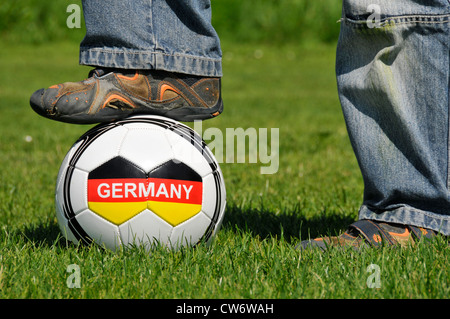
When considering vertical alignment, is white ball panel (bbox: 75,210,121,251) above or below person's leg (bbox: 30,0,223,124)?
below

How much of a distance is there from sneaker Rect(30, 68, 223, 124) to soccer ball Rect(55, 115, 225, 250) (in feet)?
0.31

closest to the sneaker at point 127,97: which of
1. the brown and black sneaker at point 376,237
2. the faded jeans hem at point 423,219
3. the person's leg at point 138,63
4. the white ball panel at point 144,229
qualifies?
the person's leg at point 138,63

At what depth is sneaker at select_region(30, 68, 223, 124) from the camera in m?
2.79

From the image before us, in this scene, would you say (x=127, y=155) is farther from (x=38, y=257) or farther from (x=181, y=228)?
(x=38, y=257)

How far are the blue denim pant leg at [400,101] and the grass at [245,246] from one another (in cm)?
25

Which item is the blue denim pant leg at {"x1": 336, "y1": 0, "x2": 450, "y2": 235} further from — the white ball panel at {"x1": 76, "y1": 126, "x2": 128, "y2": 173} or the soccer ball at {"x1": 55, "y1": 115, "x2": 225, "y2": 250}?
the white ball panel at {"x1": 76, "y1": 126, "x2": 128, "y2": 173}

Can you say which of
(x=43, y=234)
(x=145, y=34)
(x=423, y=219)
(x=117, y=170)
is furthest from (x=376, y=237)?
(x=43, y=234)

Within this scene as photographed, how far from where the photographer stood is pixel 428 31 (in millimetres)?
2639

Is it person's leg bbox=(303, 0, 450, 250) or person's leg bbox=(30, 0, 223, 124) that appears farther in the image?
person's leg bbox=(30, 0, 223, 124)

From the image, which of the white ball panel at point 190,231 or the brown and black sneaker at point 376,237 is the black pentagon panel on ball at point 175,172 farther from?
the brown and black sneaker at point 376,237

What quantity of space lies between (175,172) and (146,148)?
0.59 feet

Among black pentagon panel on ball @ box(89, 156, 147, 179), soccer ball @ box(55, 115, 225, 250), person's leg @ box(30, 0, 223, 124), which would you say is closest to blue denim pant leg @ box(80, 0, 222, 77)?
person's leg @ box(30, 0, 223, 124)

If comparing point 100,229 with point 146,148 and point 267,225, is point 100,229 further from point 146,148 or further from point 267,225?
point 267,225

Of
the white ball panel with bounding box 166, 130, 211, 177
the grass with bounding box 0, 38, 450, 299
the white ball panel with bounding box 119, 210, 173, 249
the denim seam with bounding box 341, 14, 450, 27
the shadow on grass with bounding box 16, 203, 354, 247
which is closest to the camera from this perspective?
the grass with bounding box 0, 38, 450, 299
